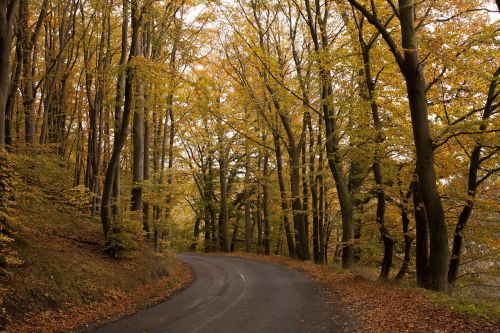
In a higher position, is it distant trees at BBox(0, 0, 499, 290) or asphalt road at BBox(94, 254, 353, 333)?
distant trees at BBox(0, 0, 499, 290)

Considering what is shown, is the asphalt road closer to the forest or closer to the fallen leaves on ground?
the fallen leaves on ground

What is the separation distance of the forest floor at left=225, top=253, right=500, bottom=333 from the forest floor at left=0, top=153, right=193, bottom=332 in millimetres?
5875

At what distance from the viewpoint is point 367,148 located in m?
13.3

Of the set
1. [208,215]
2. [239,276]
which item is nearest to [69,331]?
[239,276]

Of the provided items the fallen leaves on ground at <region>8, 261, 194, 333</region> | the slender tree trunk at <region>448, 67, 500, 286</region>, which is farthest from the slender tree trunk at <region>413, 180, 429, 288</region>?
the fallen leaves on ground at <region>8, 261, 194, 333</region>

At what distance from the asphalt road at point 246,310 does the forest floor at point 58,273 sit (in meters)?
0.92

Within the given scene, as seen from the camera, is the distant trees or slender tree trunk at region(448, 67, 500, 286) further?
slender tree trunk at region(448, 67, 500, 286)

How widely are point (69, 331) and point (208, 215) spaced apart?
2890 centimetres

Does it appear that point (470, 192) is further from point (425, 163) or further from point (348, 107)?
point (348, 107)

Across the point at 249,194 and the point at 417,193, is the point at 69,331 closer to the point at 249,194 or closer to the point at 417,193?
the point at 417,193

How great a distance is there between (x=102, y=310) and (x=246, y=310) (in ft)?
12.3

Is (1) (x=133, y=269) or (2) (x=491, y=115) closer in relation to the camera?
(2) (x=491, y=115)

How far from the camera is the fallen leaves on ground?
8.28m

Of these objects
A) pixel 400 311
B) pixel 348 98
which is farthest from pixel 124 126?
pixel 400 311
